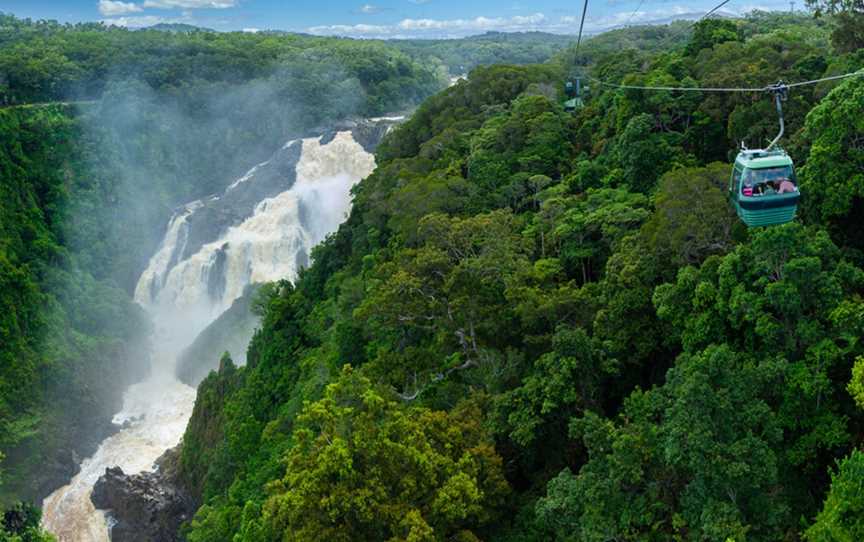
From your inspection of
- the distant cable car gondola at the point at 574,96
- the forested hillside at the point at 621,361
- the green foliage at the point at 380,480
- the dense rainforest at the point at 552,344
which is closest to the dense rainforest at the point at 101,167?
the dense rainforest at the point at 552,344

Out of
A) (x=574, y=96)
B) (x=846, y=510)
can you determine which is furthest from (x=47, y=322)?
(x=846, y=510)

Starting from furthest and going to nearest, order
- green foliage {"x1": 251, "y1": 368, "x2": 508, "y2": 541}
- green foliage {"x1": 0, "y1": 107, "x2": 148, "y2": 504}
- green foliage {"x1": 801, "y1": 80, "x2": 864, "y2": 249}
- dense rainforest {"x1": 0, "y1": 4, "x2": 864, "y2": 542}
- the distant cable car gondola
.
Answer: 1. green foliage {"x1": 0, "y1": 107, "x2": 148, "y2": 504}
2. the distant cable car gondola
3. green foliage {"x1": 801, "y1": 80, "x2": 864, "y2": 249}
4. green foliage {"x1": 251, "y1": 368, "x2": 508, "y2": 541}
5. dense rainforest {"x1": 0, "y1": 4, "x2": 864, "y2": 542}

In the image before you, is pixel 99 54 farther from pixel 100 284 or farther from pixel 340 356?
pixel 340 356

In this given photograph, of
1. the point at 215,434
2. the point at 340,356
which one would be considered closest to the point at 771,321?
the point at 340,356

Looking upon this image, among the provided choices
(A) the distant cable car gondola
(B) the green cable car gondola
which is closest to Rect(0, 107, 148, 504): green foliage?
(A) the distant cable car gondola

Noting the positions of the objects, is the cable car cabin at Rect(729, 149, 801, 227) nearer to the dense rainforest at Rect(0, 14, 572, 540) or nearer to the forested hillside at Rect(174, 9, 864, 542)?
the forested hillside at Rect(174, 9, 864, 542)

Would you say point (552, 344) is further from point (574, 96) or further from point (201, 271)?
point (201, 271)
